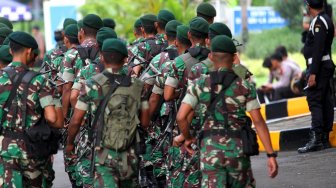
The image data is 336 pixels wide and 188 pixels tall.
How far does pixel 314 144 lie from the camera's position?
13367mm

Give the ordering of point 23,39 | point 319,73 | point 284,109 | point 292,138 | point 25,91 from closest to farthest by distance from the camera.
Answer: point 25,91
point 23,39
point 319,73
point 292,138
point 284,109

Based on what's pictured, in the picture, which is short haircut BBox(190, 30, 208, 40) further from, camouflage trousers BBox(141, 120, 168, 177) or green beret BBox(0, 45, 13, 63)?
green beret BBox(0, 45, 13, 63)

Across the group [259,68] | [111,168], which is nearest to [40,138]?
[111,168]

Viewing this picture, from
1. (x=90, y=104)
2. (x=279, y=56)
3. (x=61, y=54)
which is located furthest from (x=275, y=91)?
(x=90, y=104)

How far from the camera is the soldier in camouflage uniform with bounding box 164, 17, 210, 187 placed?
32.9ft

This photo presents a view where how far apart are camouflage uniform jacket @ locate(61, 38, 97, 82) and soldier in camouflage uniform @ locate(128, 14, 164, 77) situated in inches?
23.9

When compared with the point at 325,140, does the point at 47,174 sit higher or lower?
higher

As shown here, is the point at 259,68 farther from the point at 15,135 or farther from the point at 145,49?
the point at 15,135

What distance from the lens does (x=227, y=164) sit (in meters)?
8.48

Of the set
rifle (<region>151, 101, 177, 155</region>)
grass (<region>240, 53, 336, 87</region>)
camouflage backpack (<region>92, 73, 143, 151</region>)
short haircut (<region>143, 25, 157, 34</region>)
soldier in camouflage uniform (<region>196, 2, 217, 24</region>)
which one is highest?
soldier in camouflage uniform (<region>196, 2, 217, 24</region>)

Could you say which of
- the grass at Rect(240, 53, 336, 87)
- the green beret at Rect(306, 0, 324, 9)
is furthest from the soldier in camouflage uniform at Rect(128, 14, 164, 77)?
the grass at Rect(240, 53, 336, 87)

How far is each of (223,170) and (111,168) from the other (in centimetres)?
90

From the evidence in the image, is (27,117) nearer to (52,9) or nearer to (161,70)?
(161,70)

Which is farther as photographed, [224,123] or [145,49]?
[145,49]
